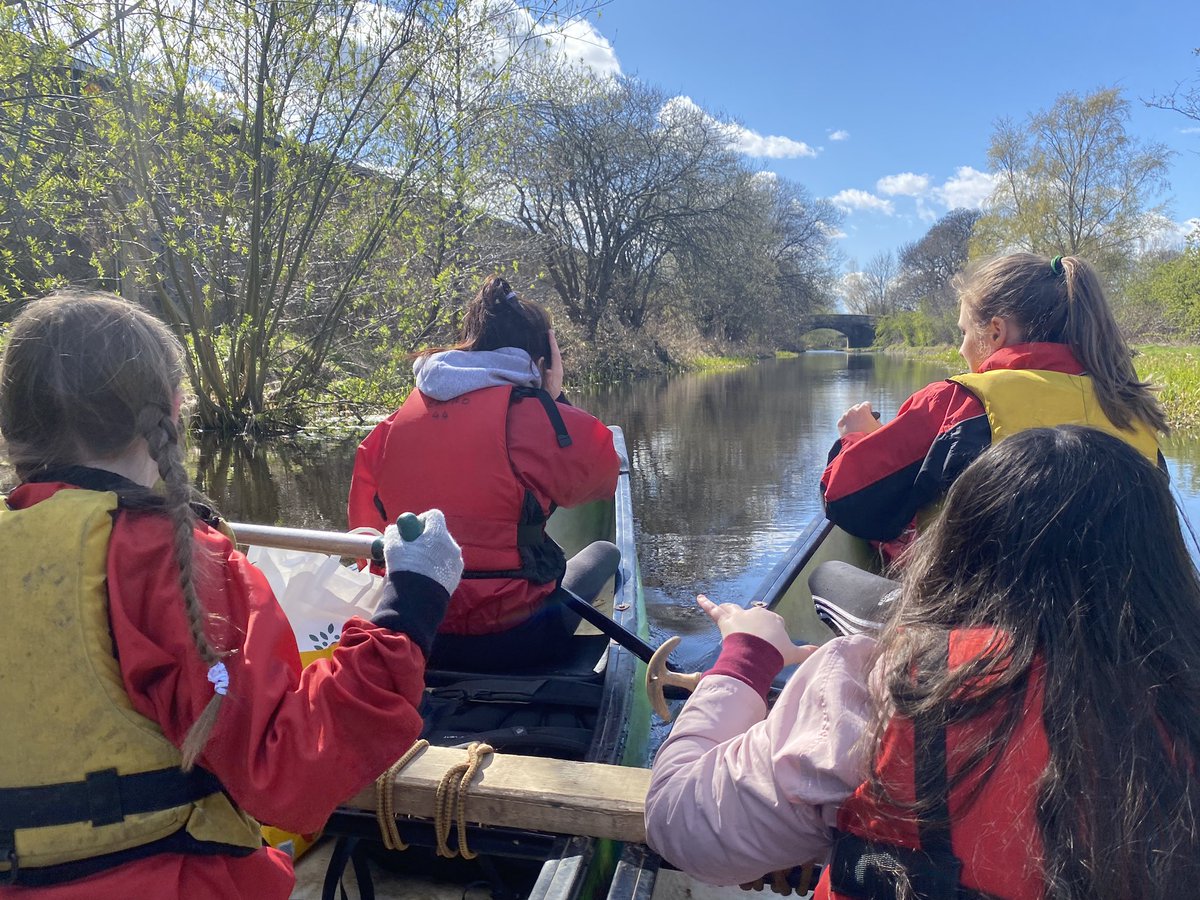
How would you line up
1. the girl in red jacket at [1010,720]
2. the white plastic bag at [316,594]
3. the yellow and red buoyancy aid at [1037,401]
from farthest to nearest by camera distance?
1. the yellow and red buoyancy aid at [1037,401]
2. the white plastic bag at [316,594]
3. the girl in red jacket at [1010,720]

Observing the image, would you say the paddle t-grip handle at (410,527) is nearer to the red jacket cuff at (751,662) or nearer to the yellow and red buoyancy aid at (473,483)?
the red jacket cuff at (751,662)

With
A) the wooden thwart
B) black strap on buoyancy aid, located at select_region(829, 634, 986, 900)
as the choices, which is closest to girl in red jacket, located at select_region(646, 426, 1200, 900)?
black strap on buoyancy aid, located at select_region(829, 634, 986, 900)

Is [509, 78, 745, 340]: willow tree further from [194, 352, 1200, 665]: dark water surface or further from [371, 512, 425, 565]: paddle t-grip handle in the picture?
[371, 512, 425, 565]: paddle t-grip handle

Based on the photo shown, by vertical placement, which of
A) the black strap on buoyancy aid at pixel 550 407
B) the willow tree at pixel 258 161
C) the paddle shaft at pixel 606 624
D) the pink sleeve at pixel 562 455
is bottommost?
the paddle shaft at pixel 606 624

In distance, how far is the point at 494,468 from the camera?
2.40 metres

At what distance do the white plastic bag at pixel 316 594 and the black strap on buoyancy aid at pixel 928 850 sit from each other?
57.4 inches

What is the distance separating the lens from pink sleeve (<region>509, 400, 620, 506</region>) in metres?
2.44

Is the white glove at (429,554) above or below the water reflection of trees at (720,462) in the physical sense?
above

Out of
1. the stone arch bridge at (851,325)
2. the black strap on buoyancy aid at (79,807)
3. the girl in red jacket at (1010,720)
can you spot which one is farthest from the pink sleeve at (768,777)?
the stone arch bridge at (851,325)

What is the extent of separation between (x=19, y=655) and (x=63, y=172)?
8.35m

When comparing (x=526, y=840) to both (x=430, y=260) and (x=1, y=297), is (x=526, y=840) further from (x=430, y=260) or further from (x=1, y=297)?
(x=430, y=260)

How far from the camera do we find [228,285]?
947cm

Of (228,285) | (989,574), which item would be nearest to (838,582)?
(989,574)

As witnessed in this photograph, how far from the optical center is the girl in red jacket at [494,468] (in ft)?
7.91
